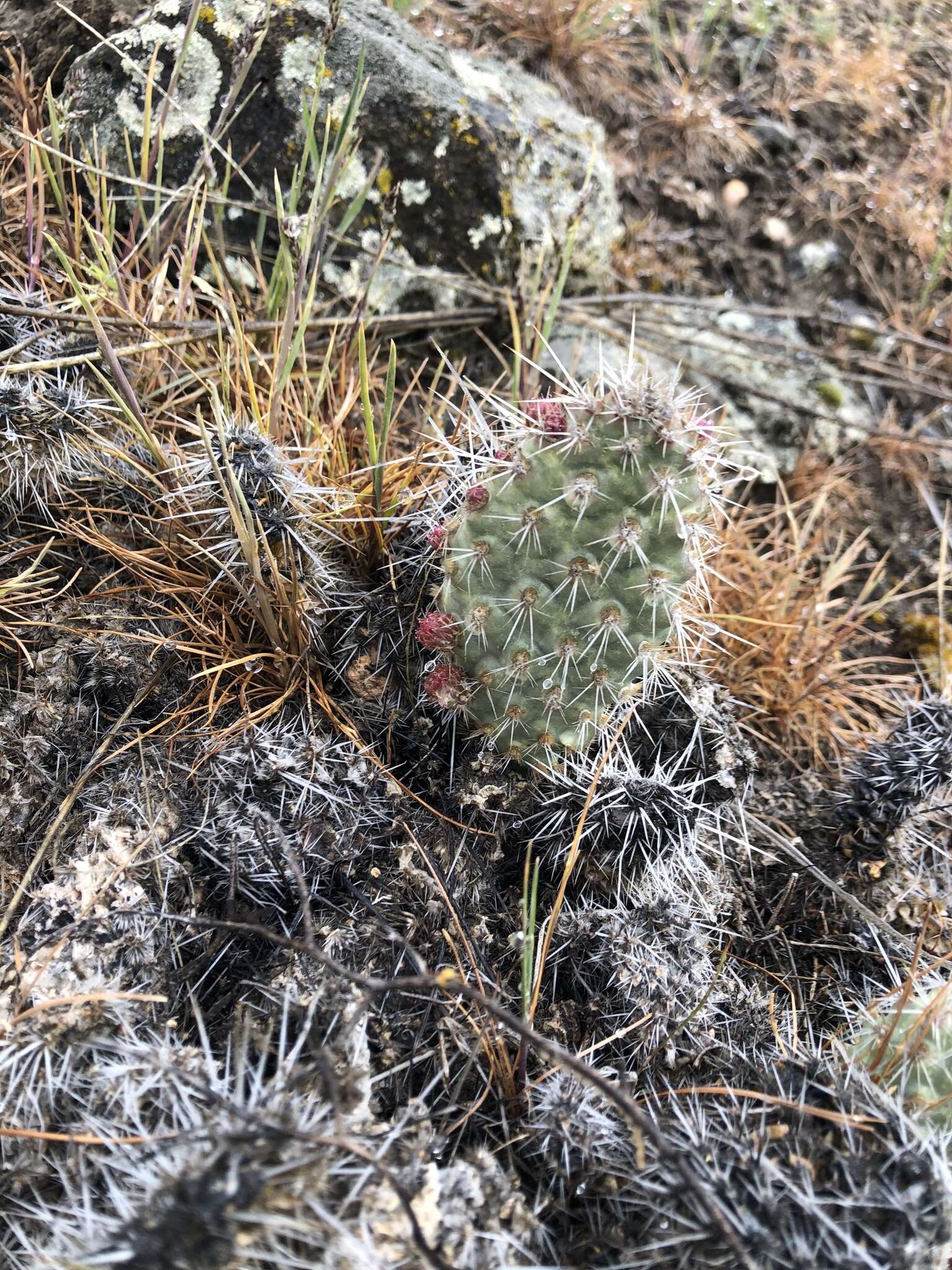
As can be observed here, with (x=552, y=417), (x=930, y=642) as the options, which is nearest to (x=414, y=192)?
(x=552, y=417)

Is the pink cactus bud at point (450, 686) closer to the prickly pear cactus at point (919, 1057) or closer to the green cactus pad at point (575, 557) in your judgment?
the green cactus pad at point (575, 557)

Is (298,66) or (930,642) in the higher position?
(298,66)

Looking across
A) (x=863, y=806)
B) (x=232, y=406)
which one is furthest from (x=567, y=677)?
(x=232, y=406)

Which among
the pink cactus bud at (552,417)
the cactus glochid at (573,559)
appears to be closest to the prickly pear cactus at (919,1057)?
the cactus glochid at (573,559)

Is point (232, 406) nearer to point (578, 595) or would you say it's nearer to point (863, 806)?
point (578, 595)

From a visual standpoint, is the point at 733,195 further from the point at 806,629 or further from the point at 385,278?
the point at 806,629

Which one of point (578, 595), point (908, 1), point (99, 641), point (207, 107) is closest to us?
point (578, 595)

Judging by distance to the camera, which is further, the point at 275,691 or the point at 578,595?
the point at 275,691
